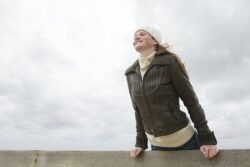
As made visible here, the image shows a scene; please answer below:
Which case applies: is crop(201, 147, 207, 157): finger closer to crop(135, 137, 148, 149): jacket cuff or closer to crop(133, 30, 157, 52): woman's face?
crop(135, 137, 148, 149): jacket cuff

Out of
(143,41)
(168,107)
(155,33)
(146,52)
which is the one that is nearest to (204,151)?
(168,107)

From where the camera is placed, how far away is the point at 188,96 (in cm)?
257

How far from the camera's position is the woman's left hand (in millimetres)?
2314

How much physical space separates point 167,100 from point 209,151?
0.70m

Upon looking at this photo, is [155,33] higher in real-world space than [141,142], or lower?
higher

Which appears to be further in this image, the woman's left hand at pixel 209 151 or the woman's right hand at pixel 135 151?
the woman's right hand at pixel 135 151

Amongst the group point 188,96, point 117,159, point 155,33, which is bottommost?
point 117,159

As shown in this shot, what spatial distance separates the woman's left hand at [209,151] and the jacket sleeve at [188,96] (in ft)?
0.33

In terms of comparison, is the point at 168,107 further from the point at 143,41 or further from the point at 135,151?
the point at 143,41

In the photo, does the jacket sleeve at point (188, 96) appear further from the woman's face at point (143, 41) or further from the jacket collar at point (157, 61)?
the woman's face at point (143, 41)

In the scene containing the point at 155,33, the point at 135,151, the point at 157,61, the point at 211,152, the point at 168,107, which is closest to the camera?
the point at 211,152

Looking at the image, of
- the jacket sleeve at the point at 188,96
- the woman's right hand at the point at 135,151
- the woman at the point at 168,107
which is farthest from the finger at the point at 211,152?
the woman's right hand at the point at 135,151

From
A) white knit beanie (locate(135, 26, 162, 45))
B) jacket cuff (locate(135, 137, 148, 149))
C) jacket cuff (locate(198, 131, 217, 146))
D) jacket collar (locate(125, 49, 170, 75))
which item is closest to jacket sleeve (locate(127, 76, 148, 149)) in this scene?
jacket cuff (locate(135, 137, 148, 149))

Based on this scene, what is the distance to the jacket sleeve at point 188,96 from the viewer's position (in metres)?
2.48
